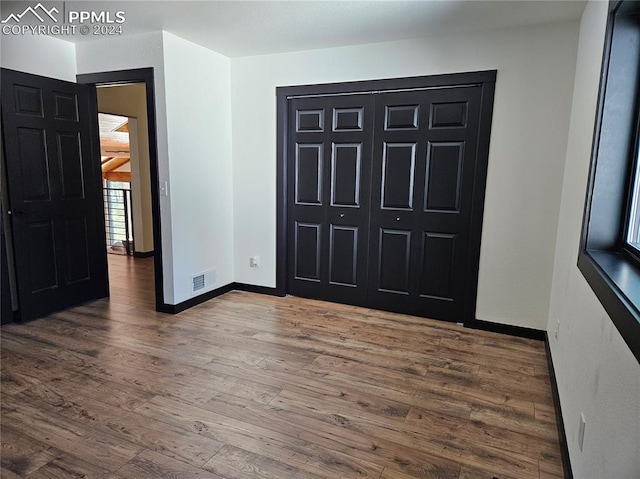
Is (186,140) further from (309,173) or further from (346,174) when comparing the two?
(346,174)

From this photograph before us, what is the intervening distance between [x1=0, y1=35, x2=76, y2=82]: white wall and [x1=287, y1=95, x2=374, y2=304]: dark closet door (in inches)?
80.4

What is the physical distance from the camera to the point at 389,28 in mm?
3211

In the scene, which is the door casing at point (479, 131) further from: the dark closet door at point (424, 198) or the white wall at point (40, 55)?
the white wall at point (40, 55)

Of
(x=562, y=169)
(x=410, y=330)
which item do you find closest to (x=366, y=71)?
(x=562, y=169)

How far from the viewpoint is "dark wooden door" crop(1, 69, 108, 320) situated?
3350 millimetres

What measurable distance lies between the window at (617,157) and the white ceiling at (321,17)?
1.06 metres

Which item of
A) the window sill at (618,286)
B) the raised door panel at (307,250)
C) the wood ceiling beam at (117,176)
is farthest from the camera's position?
the wood ceiling beam at (117,176)

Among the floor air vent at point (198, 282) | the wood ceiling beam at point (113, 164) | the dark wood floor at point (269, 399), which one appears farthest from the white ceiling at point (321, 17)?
the wood ceiling beam at point (113, 164)

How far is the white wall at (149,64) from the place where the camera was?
3461 mm

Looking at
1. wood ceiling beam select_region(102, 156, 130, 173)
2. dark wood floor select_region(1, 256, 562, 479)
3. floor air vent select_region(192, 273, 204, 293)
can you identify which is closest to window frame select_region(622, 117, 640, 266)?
dark wood floor select_region(1, 256, 562, 479)

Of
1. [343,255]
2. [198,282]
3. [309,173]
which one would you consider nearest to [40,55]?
[198,282]

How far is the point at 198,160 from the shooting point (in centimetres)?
387

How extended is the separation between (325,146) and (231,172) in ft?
3.54

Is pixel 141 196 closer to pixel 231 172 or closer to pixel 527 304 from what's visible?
pixel 231 172
